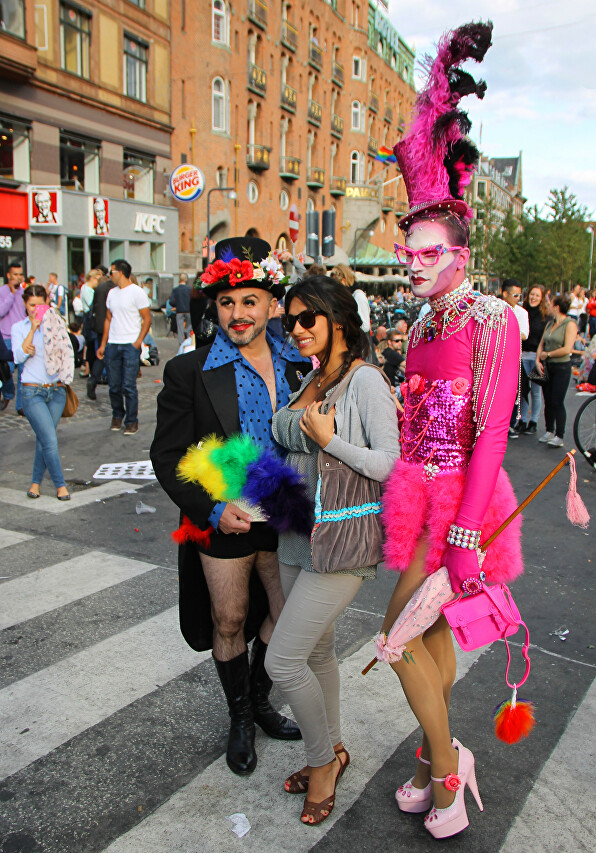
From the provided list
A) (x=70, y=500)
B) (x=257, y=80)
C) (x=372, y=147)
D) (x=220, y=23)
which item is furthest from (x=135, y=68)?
(x=372, y=147)

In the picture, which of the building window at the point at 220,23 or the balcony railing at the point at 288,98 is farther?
the balcony railing at the point at 288,98

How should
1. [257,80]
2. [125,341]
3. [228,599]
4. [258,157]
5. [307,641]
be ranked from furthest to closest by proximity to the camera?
1. [258,157]
2. [257,80]
3. [125,341]
4. [228,599]
5. [307,641]

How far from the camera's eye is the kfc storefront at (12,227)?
19016mm

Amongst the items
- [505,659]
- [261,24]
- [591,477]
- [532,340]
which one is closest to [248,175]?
[261,24]

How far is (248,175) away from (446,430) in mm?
33083

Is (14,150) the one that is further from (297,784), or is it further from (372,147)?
(372,147)

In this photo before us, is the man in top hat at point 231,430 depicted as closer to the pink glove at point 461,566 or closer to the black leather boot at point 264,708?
the black leather boot at point 264,708

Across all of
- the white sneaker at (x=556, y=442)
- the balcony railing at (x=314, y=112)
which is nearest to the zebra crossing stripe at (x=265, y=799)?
the white sneaker at (x=556, y=442)

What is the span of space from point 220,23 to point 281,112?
23.1 ft

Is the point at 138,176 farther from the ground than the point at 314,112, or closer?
closer

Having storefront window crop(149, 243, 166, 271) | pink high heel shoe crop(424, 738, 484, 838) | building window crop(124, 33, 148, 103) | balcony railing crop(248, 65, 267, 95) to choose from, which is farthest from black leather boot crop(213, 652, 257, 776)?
balcony railing crop(248, 65, 267, 95)

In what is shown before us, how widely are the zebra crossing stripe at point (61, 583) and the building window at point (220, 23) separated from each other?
2987cm

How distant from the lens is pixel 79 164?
22.2m

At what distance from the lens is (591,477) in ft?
25.6
